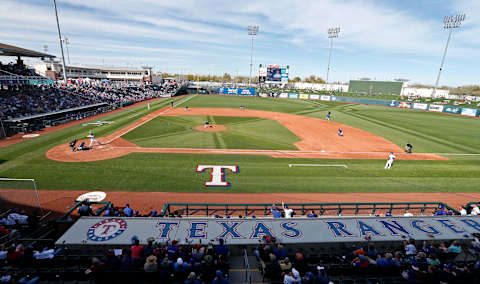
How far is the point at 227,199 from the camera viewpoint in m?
15.0

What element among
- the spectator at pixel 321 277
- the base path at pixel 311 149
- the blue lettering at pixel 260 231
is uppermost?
the spectator at pixel 321 277

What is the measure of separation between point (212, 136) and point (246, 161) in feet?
33.7

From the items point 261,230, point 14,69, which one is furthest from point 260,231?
point 14,69

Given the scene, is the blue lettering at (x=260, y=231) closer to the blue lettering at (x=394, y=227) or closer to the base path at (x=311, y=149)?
the blue lettering at (x=394, y=227)

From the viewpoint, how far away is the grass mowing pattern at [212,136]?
26.8 m

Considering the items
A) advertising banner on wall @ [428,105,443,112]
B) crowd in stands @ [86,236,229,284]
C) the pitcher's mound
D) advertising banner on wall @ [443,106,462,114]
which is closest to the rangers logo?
crowd in stands @ [86,236,229,284]

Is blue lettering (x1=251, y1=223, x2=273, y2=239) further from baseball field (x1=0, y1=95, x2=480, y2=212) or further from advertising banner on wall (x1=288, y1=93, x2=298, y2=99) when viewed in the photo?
advertising banner on wall (x1=288, y1=93, x2=298, y2=99)

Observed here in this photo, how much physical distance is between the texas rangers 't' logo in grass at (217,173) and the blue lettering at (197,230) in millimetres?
7580

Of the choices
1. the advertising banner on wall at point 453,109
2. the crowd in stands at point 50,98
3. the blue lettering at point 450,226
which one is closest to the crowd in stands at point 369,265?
the blue lettering at point 450,226

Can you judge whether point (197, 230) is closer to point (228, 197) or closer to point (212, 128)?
point (228, 197)

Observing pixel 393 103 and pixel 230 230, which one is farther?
pixel 393 103

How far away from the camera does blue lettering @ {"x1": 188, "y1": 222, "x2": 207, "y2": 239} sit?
28.1 feet

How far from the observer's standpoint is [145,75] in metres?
135

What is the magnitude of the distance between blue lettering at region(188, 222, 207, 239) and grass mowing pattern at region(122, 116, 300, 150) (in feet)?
55.3
